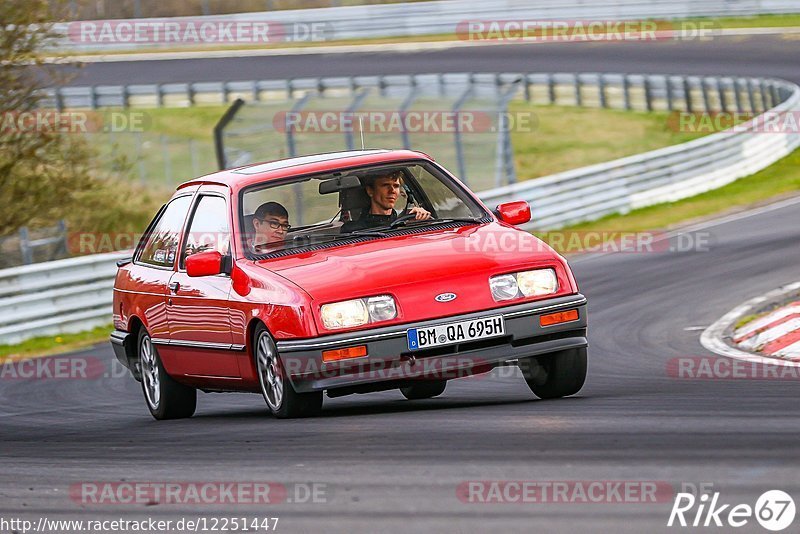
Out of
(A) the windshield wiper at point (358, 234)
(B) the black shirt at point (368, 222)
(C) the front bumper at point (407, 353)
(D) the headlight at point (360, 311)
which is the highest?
(B) the black shirt at point (368, 222)

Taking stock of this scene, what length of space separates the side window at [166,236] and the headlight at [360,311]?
2196mm

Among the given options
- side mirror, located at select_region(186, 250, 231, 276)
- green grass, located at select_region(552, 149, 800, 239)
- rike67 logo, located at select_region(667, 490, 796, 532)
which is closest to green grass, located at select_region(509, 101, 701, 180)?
green grass, located at select_region(552, 149, 800, 239)

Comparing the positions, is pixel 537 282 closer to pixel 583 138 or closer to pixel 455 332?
pixel 455 332

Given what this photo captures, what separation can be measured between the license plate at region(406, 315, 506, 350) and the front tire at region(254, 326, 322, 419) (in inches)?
25.9

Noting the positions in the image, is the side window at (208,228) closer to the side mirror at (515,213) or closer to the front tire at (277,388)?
the front tire at (277,388)

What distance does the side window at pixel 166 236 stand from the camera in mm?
9391

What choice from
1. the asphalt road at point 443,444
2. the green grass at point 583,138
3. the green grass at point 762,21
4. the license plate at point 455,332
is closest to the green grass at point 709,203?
the green grass at point 583,138

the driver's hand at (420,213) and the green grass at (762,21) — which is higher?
the driver's hand at (420,213)

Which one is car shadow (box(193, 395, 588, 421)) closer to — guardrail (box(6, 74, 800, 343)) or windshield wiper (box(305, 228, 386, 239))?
windshield wiper (box(305, 228, 386, 239))

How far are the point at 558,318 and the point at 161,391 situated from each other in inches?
123

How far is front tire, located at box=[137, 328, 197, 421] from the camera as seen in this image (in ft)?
31.1

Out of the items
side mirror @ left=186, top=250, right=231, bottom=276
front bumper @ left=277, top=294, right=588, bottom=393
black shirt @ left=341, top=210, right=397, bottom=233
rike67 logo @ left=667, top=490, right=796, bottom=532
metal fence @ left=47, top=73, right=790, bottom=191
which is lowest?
metal fence @ left=47, top=73, right=790, bottom=191

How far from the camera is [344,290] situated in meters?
7.46

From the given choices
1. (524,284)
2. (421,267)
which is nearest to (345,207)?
(421,267)
